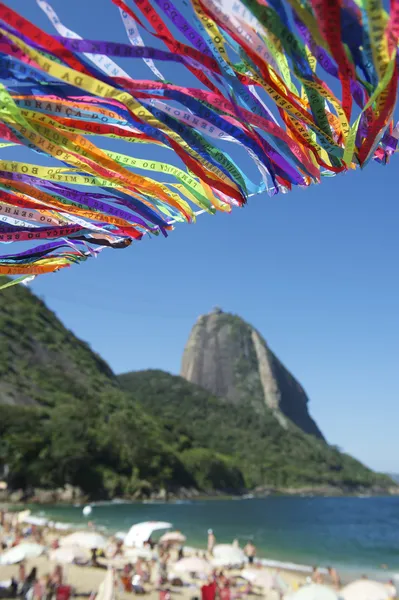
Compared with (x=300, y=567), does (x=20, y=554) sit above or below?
above

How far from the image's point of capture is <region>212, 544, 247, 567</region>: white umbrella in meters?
14.5

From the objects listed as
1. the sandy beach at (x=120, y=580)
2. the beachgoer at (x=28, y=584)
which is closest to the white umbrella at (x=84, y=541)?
the sandy beach at (x=120, y=580)

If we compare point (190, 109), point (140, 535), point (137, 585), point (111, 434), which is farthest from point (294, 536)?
point (190, 109)

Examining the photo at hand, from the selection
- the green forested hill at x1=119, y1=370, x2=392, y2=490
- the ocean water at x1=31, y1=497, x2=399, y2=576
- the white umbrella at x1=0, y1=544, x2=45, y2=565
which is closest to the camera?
the white umbrella at x1=0, y1=544, x2=45, y2=565

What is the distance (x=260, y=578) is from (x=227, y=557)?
83.5 inches

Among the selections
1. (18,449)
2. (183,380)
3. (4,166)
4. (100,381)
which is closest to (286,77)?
(4,166)

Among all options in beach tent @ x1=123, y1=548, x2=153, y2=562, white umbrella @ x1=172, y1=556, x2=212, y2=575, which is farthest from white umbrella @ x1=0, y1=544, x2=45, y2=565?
beach tent @ x1=123, y1=548, x2=153, y2=562

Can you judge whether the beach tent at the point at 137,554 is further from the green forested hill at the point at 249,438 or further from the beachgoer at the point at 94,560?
the green forested hill at the point at 249,438

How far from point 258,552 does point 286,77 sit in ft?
93.3

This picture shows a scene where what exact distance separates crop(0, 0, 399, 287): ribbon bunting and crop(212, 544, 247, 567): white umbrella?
13.6m

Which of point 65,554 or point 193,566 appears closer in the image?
point 193,566

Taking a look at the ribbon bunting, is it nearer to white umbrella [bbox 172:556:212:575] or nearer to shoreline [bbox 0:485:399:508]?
white umbrella [bbox 172:556:212:575]

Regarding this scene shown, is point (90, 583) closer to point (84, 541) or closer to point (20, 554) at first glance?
point (84, 541)

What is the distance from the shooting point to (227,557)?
1484cm
